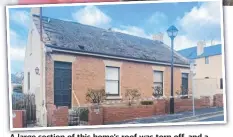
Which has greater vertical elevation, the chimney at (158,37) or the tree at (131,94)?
the chimney at (158,37)

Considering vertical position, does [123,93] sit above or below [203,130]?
above

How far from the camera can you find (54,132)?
3.75m

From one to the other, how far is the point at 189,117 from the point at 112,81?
755 millimetres

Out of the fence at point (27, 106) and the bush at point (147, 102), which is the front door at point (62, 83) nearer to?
the fence at point (27, 106)

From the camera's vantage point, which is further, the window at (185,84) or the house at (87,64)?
the window at (185,84)

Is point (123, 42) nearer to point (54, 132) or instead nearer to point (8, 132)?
point (54, 132)

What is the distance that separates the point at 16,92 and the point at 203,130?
166 cm

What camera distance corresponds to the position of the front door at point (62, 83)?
3.78 metres

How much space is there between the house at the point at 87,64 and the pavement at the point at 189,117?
21 centimetres

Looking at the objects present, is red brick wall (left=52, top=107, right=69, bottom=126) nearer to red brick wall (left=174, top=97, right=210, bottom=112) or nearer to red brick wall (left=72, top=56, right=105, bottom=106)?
red brick wall (left=72, top=56, right=105, bottom=106)

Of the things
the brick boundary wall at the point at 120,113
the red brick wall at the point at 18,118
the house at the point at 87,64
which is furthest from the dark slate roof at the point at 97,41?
the red brick wall at the point at 18,118

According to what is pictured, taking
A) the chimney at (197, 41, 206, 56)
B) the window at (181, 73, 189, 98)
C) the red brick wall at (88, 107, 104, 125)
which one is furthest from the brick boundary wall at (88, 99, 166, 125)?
the chimney at (197, 41, 206, 56)

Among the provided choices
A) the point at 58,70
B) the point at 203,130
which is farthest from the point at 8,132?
the point at 203,130

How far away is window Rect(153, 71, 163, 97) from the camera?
392cm
